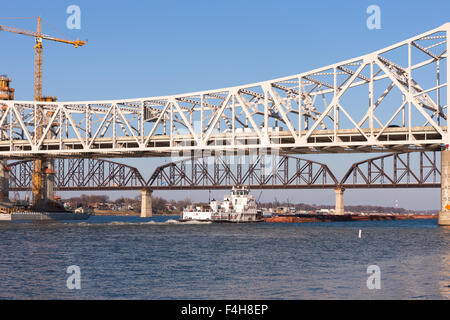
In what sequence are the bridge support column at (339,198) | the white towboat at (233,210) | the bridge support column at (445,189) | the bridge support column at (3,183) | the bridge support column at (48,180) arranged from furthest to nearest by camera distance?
1. the bridge support column at (339,198)
2. the bridge support column at (48,180)
3. the bridge support column at (3,183)
4. the white towboat at (233,210)
5. the bridge support column at (445,189)

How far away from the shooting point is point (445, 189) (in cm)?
7850

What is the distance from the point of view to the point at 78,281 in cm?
3288

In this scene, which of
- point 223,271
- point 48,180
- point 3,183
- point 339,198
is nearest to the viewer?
point 223,271

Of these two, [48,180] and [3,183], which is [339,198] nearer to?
[48,180]

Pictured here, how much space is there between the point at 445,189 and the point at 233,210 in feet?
175

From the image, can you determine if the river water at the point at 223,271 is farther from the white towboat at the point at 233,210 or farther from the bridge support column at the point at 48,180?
the bridge support column at the point at 48,180

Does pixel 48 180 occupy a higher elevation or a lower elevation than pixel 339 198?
higher

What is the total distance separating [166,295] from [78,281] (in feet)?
19.7

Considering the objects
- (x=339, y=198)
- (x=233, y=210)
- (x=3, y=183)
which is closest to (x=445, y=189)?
(x=233, y=210)

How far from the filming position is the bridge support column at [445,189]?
78.4 meters

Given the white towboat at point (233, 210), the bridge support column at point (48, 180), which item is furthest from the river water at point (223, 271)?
the bridge support column at point (48, 180)

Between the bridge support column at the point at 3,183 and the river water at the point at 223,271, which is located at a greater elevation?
the bridge support column at the point at 3,183

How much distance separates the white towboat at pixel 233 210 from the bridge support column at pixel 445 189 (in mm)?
48072
